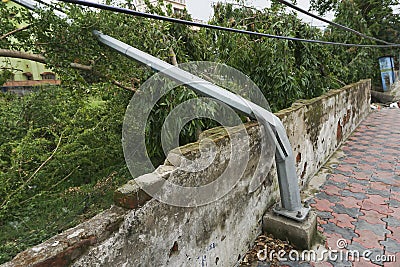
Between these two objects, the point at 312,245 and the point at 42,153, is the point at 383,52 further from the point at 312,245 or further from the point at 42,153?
the point at 42,153

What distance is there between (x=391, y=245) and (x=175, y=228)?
207cm

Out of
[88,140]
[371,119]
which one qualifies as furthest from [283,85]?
[371,119]

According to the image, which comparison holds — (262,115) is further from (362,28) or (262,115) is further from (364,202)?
(362,28)

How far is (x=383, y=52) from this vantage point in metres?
12.4

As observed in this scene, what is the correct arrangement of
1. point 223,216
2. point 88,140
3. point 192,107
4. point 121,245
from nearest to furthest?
point 121,245 → point 223,216 → point 192,107 → point 88,140

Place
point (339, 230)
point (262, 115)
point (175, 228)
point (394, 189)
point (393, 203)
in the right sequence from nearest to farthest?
1. point (175, 228)
2. point (262, 115)
3. point (339, 230)
4. point (393, 203)
5. point (394, 189)

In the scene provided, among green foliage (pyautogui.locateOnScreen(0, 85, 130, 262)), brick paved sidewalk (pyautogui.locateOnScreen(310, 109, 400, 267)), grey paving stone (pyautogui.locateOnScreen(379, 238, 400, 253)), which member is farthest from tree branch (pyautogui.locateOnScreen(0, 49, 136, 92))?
grey paving stone (pyautogui.locateOnScreen(379, 238, 400, 253))

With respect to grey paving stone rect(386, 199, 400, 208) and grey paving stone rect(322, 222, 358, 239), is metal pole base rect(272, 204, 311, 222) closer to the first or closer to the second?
grey paving stone rect(322, 222, 358, 239)

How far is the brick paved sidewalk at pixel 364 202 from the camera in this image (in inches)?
92.1

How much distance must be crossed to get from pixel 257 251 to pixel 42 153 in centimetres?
313

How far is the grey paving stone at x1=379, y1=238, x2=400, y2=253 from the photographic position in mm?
2236

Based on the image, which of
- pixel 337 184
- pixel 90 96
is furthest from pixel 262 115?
pixel 90 96

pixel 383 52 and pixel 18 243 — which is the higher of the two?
pixel 383 52

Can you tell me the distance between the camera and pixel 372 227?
8.39 ft
